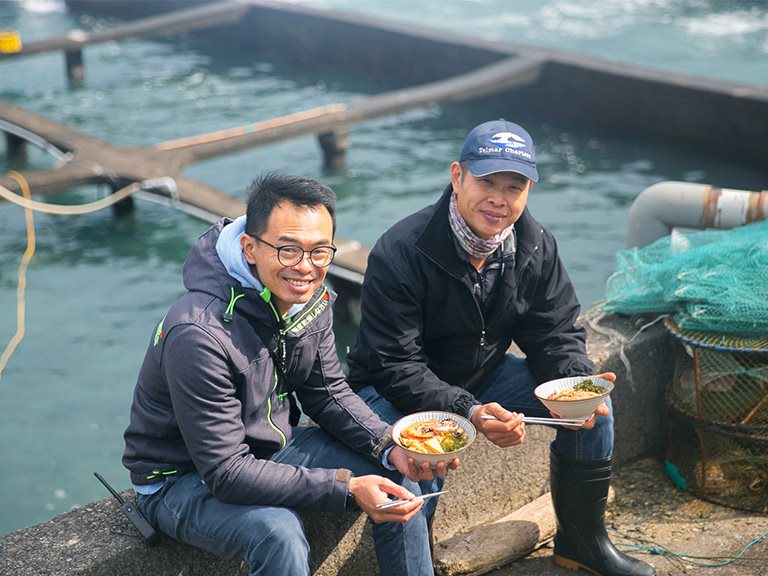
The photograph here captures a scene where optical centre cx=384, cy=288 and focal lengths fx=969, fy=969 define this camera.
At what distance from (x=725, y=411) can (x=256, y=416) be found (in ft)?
6.36

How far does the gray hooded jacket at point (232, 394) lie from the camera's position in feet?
8.71

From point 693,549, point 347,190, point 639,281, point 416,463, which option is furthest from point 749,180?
point 416,463

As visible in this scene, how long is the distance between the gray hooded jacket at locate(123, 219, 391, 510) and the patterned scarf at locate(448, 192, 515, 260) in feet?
1.83

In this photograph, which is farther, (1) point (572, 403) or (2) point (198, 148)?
(2) point (198, 148)

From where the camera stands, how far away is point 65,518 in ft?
9.96

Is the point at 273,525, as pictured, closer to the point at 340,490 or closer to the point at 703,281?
the point at 340,490

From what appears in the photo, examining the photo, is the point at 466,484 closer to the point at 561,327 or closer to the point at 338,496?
the point at 561,327

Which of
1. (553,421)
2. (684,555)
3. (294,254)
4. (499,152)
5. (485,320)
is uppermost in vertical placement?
(499,152)

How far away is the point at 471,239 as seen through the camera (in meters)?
3.31

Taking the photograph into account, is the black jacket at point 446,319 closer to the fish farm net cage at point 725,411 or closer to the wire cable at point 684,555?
the fish farm net cage at point 725,411

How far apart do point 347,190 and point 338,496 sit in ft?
22.9

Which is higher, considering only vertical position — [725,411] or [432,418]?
[432,418]

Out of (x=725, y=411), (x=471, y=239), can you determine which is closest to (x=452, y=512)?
(x=471, y=239)

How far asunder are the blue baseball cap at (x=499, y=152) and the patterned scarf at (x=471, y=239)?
0.57ft
